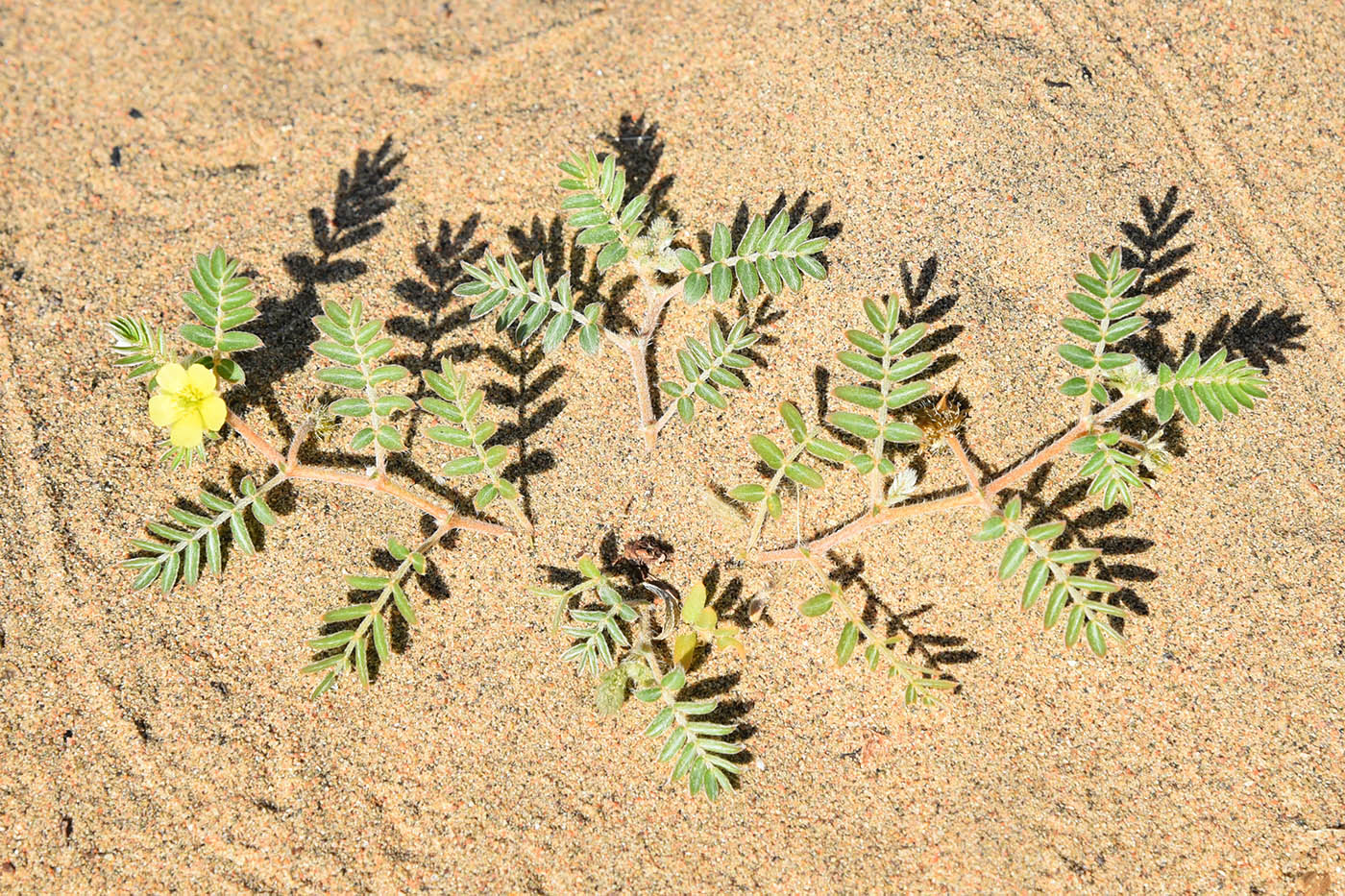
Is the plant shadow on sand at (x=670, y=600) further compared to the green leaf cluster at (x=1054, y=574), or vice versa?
the plant shadow on sand at (x=670, y=600)

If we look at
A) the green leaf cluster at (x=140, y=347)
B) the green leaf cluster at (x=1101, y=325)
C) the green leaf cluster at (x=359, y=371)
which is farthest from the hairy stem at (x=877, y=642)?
the green leaf cluster at (x=140, y=347)

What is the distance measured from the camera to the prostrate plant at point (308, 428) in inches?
91.1

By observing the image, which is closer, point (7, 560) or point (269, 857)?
point (269, 857)

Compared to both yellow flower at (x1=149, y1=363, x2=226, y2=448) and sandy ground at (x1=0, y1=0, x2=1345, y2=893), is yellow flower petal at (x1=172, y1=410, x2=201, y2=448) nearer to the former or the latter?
yellow flower at (x1=149, y1=363, x2=226, y2=448)

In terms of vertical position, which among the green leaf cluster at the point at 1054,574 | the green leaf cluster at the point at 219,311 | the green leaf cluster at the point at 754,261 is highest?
the green leaf cluster at the point at 754,261

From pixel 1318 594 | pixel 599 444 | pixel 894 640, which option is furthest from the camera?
pixel 599 444

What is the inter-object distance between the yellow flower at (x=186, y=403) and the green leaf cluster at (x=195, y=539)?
20 centimetres

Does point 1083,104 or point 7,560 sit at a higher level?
point 1083,104

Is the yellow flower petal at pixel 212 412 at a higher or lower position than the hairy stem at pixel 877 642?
lower

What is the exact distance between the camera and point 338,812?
94.8 inches

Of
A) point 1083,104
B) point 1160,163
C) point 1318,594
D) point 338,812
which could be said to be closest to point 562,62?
point 1083,104

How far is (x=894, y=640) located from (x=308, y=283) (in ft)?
6.70

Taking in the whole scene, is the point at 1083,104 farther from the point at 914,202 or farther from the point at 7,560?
the point at 7,560

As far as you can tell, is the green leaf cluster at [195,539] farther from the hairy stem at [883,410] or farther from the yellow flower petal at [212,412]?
the hairy stem at [883,410]
